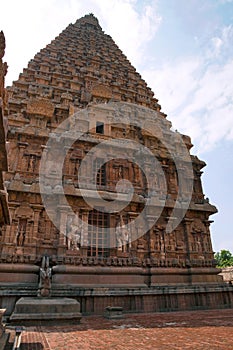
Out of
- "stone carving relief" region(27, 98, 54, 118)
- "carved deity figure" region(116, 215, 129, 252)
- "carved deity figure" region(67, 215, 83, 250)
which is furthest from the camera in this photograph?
"stone carving relief" region(27, 98, 54, 118)

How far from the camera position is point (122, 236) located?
49.3 ft

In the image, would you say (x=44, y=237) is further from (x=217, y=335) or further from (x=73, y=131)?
(x=217, y=335)

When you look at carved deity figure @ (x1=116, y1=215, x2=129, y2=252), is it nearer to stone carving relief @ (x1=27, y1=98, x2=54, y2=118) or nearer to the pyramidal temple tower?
the pyramidal temple tower

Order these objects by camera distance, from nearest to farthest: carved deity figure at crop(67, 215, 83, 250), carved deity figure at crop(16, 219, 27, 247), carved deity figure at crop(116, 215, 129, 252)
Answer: carved deity figure at crop(16, 219, 27, 247) → carved deity figure at crop(67, 215, 83, 250) → carved deity figure at crop(116, 215, 129, 252)

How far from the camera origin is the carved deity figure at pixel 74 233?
1374 centimetres

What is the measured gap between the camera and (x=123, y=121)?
70.2ft

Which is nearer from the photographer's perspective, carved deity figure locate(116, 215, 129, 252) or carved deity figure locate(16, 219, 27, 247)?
carved deity figure locate(16, 219, 27, 247)

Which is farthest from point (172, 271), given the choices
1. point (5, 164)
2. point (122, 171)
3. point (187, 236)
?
point (5, 164)

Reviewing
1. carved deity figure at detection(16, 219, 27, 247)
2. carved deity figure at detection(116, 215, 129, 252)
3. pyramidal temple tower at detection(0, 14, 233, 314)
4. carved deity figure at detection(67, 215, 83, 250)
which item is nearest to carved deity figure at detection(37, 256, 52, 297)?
pyramidal temple tower at detection(0, 14, 233, 314)

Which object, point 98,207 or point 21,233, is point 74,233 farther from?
point 21,233

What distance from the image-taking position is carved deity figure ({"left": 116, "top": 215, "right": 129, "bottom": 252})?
1472 cm

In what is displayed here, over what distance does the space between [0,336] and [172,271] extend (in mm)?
11834

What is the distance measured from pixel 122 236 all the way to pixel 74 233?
2984mm

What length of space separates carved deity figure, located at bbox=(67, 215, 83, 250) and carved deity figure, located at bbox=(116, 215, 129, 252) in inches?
92.5
